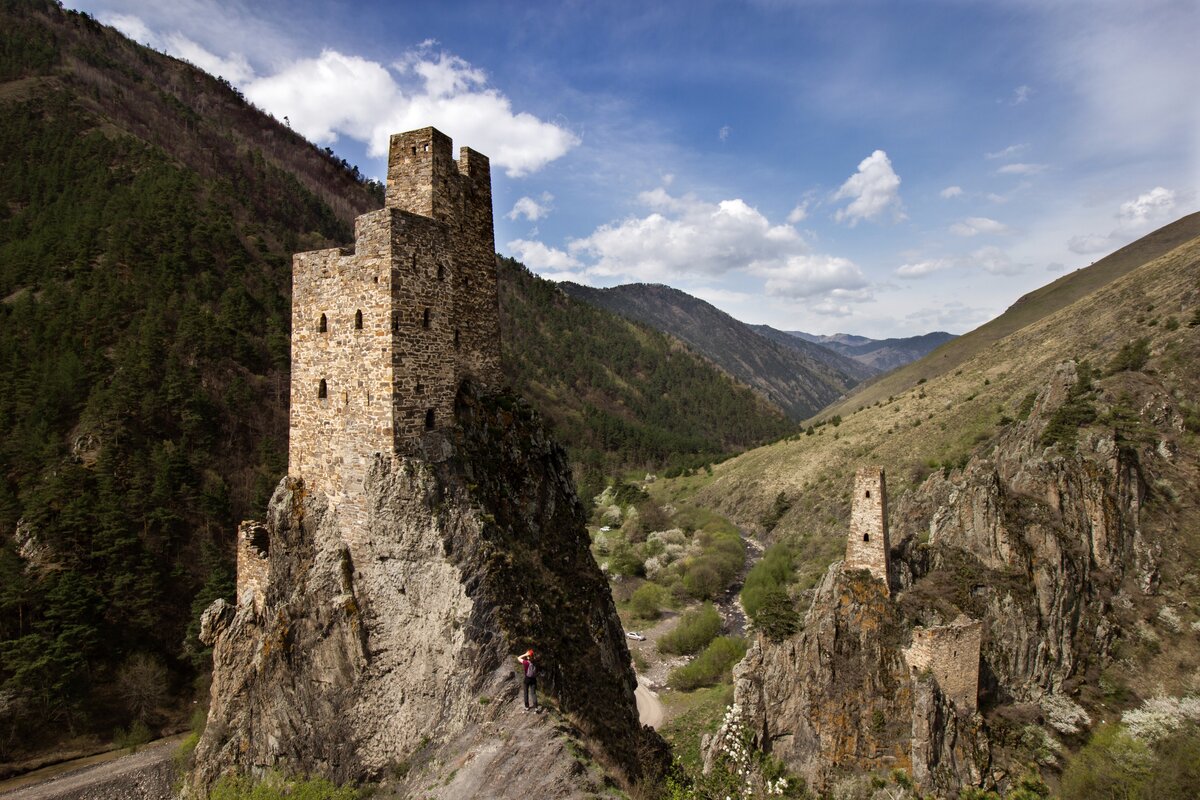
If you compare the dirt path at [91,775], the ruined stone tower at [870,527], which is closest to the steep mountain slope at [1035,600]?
the ruined stone tower at [870,527]

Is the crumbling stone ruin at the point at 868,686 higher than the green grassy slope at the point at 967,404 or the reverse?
the reverse

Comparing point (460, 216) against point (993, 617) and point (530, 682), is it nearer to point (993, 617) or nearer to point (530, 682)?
point (530, 682)

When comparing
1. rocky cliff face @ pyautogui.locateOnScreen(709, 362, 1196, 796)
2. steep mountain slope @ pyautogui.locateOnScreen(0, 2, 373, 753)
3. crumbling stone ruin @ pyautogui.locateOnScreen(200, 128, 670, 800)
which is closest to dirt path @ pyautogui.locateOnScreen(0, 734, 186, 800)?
steep mountain slope @ pyautogui.locateOnScreen(0, 2, 373, 753)

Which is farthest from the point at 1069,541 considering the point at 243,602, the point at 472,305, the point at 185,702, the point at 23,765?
the point at 23,765

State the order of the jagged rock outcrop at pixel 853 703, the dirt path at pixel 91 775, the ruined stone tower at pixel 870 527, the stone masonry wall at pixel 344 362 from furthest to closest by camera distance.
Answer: the dirt path at pixel 91 775, the ruined stone tower at pixel 870 527, the jagged rock outcrop at pixel 853 703, the stone masonry wall at pixel 344 362

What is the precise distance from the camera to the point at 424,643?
41.4ft

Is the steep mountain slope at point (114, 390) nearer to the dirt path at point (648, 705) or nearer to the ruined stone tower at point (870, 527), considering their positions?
the dirt path at point (648, 705)

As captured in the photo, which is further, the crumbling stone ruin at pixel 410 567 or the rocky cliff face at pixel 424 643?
the crumbling stone ruin at pixel 410 567

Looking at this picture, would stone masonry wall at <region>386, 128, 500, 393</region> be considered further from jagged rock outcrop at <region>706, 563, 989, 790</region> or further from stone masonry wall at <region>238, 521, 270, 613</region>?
jagged rock outcrop at <region>706, 563, 989, 790</region>

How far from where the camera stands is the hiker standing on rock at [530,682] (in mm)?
11477

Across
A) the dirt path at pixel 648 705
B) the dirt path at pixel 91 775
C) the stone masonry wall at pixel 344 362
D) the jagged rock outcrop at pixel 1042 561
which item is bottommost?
the dirt path at pixel 648 705

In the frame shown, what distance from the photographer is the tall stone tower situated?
13320 mm

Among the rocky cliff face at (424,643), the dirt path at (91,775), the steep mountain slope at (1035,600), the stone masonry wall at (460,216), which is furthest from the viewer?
the dirt path at (91,775)

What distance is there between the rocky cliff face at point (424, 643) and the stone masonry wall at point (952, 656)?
18182 mm
